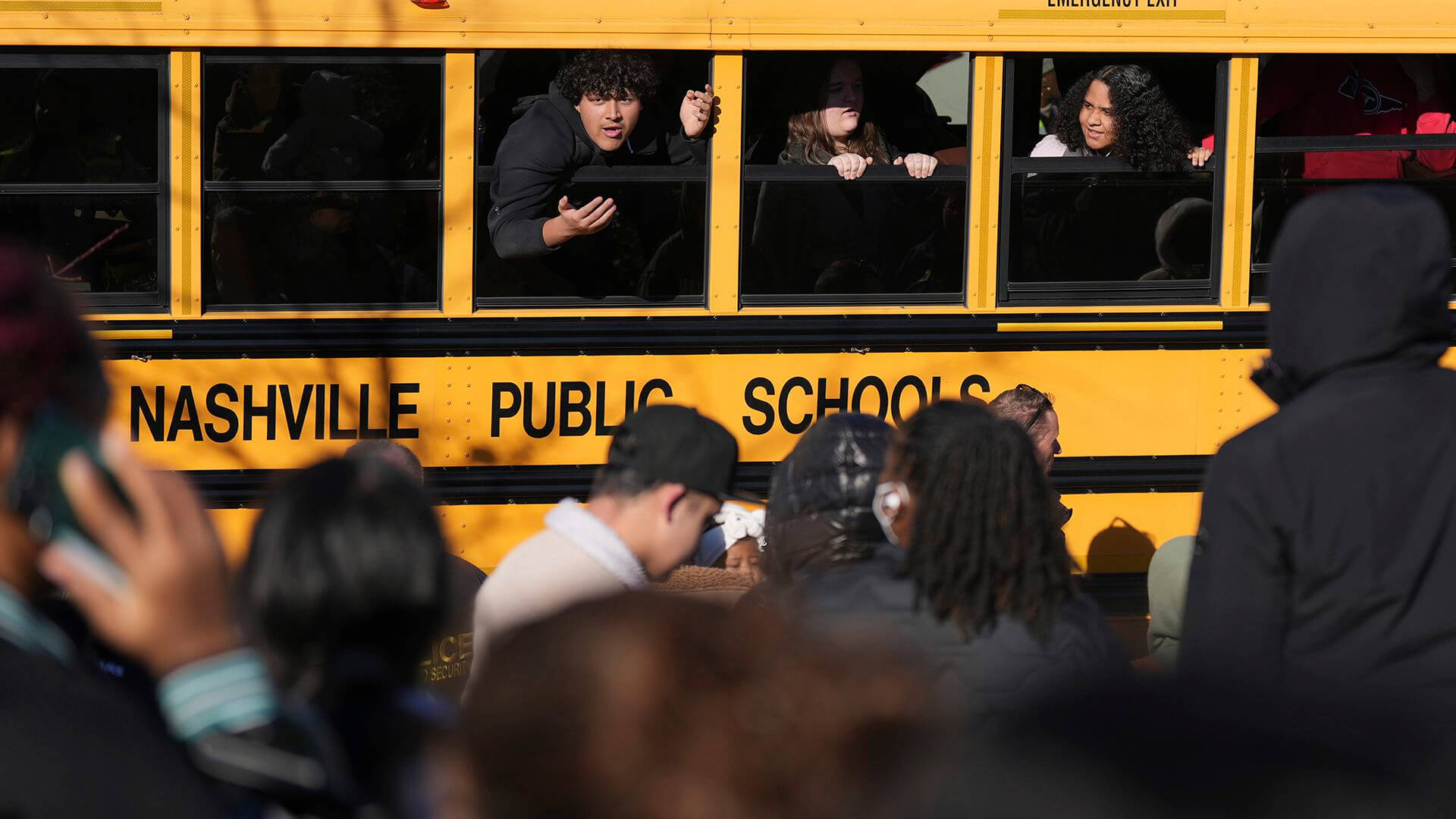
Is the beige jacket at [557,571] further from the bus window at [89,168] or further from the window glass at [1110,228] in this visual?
the window glass at [1110,228]

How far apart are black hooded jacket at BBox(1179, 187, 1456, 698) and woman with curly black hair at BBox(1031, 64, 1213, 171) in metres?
2.60

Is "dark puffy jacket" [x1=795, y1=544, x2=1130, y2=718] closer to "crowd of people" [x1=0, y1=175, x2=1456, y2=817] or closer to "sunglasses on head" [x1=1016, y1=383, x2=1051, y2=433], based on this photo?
"crowd of people" [x1=0, y1=175, x2=1456, y2=817]

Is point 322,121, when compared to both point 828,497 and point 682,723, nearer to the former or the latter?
point 828,497

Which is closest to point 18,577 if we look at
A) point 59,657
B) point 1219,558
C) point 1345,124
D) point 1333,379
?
point 59,657

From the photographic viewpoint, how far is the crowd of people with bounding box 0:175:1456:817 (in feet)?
2.40

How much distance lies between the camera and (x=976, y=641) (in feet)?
6.46

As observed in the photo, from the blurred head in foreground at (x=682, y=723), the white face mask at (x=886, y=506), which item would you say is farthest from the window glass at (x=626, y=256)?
the blurred head in foreground at (x=682, y=723)

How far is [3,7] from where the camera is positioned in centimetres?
404

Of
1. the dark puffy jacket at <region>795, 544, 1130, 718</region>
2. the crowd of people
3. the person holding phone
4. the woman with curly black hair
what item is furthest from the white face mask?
the woman with curly black hair

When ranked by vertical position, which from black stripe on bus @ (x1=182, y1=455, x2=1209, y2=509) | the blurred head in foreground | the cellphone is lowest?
black stripe on bus @ (x1=182, y1=455, x2=1209, y2=509)

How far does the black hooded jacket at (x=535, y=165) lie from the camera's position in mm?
4199

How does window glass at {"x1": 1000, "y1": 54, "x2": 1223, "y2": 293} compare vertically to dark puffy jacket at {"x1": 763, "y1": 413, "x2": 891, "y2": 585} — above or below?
above

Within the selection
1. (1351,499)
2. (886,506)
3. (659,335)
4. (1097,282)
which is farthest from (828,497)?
(1097,282)

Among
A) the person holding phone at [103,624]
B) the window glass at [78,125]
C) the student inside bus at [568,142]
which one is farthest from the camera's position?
the student inside bus at [568,142]
